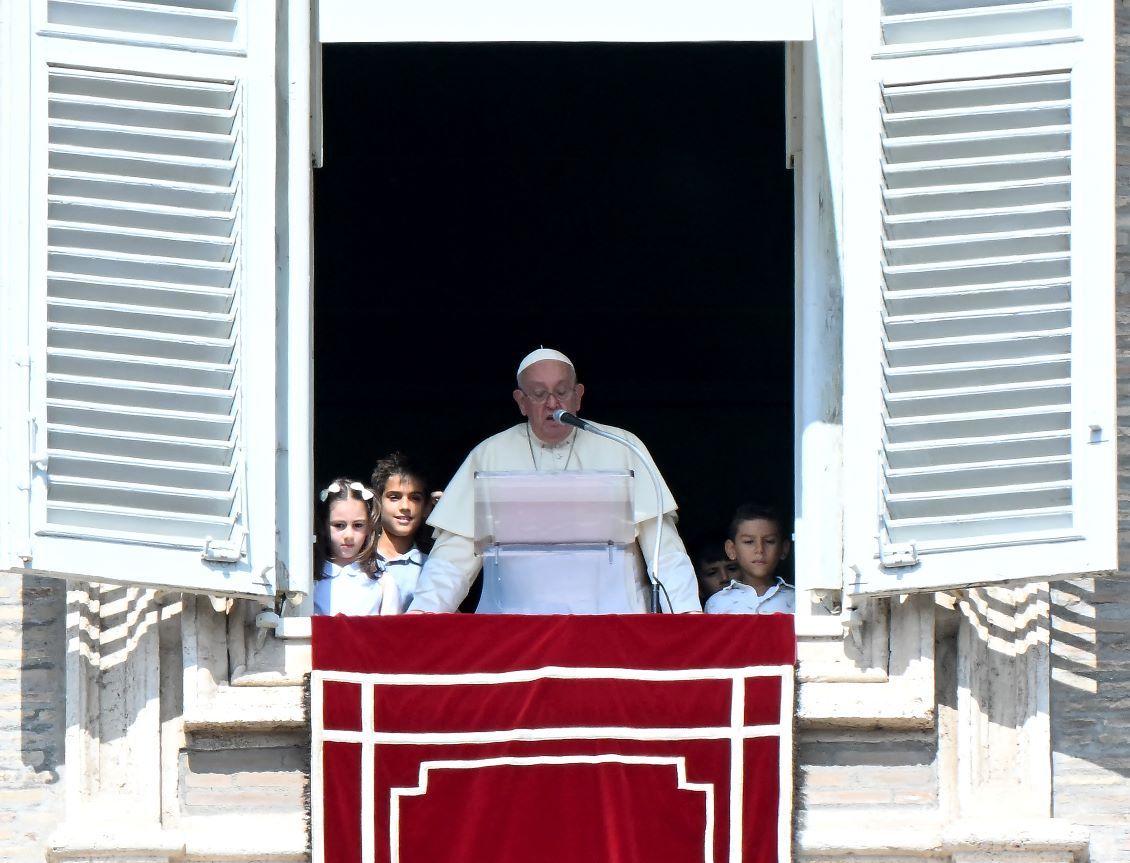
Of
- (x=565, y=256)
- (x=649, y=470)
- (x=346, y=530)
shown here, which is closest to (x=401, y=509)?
(x=346, y=530)

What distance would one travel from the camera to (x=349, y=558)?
6793 mm

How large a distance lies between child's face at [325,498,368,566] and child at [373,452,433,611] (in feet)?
0.94

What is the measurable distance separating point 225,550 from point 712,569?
2052 mm

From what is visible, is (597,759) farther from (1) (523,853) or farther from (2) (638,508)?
(2) (638,508)

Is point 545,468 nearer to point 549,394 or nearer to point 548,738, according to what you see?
point 549,394

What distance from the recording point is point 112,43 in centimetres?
606

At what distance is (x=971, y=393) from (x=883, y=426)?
9.2 inches

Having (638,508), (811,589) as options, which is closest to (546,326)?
(638,508)

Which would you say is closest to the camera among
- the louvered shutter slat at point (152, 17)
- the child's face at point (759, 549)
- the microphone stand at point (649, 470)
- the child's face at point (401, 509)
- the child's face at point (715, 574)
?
the louvered shutter slat at point (152, 17)

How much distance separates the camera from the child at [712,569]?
294 inches

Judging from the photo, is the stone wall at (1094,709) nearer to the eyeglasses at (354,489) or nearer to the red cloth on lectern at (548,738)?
the red cloth on lectern at (548,738)

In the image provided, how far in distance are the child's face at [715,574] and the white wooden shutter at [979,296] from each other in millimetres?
1438

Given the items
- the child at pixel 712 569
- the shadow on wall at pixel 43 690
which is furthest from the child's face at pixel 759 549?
the shadow on wall at pixel 43 690

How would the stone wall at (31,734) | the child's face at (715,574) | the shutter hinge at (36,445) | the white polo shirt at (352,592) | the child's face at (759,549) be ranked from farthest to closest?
the child's face at (715,574) → the child's face at (759,549) → the white polo shirt at (352,592) → the stone wall at (31,734) → the shutter hinge at (36,445)
